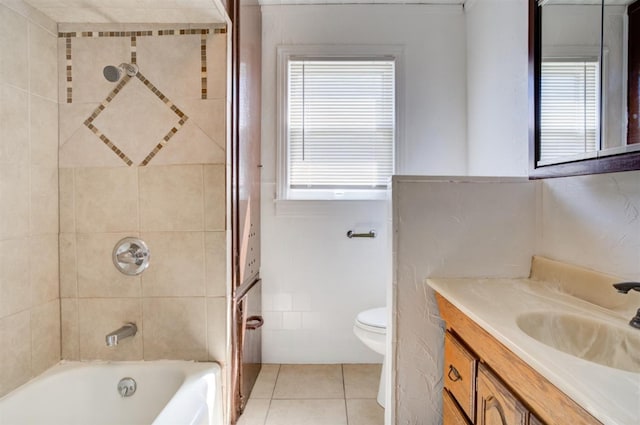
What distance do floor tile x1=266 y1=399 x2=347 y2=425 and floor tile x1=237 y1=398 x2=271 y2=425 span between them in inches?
1.2

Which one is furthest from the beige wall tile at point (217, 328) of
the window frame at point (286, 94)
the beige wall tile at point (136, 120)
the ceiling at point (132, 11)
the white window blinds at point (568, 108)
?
the white window blinds at point (568, 108)

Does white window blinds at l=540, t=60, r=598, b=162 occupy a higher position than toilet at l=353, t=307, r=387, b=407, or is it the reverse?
white window blinds at l=540, t=60, r=598, b=162

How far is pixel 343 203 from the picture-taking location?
2.10 m

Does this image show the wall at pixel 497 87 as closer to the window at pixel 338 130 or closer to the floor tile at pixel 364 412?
the window at pixel 338 130

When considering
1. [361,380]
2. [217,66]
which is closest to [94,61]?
[217,66]

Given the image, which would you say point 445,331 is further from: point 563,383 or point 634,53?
point 634,53

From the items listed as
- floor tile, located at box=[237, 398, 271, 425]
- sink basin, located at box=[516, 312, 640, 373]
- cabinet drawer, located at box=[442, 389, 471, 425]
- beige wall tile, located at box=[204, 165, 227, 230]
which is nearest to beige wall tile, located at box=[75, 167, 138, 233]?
beige wall tile, located at box=[204, 165, 227, 230]

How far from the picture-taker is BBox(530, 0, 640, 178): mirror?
88 centimetres

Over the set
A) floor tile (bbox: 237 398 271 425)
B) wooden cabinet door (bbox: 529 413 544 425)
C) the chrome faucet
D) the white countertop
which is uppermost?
the white countertop

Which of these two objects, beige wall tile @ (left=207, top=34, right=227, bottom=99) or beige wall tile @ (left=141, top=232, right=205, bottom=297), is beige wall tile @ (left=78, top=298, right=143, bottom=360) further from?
beige wall tile @ (left=207, top=34, right=227, bottom=99)

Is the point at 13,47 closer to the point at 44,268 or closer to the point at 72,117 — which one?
the point at 72,117

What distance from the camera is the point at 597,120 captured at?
976 millimetres

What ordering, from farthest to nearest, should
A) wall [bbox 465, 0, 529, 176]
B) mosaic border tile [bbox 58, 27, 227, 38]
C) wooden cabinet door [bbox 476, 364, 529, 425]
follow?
1. wall [bbox 465, 0, 529, 176]
2. mosaic border tile [bbox 58, 27, 227, 38]
3. wooden cabinet door [bbox 476, 364, 529, 425]

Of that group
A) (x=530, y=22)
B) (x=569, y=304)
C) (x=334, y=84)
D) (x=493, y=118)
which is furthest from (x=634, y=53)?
(x=334, y=84)
